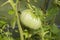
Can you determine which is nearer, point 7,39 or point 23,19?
point 23,19

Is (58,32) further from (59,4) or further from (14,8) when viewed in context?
(14,8)

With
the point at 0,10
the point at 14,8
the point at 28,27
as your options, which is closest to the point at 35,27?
the point at 28,27

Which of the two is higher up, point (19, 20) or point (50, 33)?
point (19, 20)

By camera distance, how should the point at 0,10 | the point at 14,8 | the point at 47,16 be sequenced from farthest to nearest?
the point at 0,10 → the point at 47,16 → the point at 14,8

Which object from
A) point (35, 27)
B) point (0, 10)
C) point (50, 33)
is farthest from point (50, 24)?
point (0, 10)

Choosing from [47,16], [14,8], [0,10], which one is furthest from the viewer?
[0,10]

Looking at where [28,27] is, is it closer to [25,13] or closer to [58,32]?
[25,13]
